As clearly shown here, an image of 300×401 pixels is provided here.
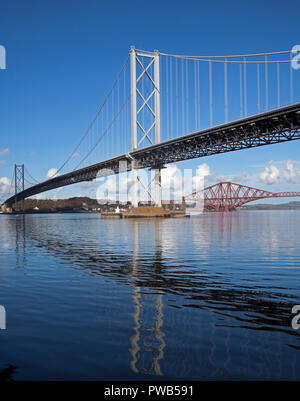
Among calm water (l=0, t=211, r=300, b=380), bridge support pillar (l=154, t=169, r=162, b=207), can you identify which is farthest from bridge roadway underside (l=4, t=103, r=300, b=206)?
calm water (l=0, t=211, r=300, b=380)

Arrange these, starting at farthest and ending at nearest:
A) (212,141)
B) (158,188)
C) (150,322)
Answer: (158,188), (212,141), (150,322)

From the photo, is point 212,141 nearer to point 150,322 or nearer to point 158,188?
point 158,188

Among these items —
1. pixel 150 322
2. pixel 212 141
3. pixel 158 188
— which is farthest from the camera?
pixel 158 188

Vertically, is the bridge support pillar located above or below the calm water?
above

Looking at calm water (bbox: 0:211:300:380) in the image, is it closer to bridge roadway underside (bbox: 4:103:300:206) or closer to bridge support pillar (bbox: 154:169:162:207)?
bridge roadway underside (bbox: 4:103:300:206)

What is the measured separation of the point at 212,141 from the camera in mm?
45562

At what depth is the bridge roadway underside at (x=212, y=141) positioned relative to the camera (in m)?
35.7

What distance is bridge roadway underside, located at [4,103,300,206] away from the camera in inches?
1405

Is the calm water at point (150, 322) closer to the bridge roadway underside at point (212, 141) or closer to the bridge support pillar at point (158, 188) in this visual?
the bridge roadway underside at point (212, 141)

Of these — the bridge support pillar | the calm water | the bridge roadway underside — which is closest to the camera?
the calm water

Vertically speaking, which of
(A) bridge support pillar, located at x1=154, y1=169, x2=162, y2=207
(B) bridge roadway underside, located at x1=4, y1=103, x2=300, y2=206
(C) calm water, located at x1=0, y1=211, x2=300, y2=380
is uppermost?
(B) bridge roadway underside, located at x1=4, y1=103, x2=300, y2=206

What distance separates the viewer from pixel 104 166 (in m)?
63.9

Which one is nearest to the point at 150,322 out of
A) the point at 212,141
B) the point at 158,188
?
the point at 212,141
